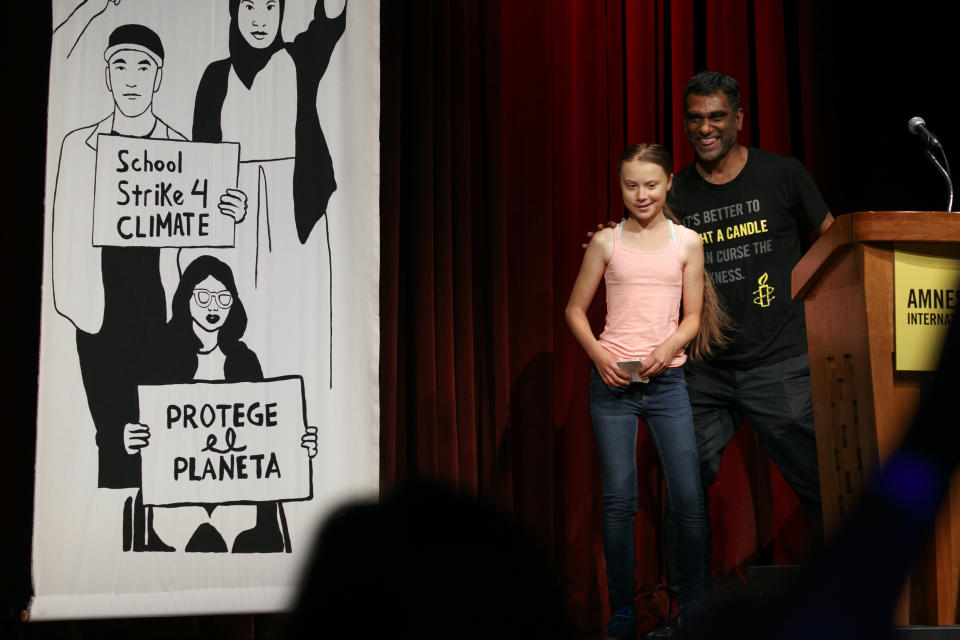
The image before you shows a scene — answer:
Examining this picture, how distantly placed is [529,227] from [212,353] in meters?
1.32

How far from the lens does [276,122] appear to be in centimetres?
339

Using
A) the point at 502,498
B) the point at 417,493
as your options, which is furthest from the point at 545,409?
the point at 417,493

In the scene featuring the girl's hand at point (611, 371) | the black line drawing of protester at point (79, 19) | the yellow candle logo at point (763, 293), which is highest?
the black line drawing of protester at point (79, 19)

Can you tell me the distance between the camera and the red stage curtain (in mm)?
3533

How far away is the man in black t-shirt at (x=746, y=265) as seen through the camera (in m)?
2.99

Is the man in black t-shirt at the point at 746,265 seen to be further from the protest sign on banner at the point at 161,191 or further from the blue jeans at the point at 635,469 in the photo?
the protest sign on banner at the point at 161,191

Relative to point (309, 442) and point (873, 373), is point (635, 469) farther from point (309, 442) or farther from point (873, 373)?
point (309, 442)

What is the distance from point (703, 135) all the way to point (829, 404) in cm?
125

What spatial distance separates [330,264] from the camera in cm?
335

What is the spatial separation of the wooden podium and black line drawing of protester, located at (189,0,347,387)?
1810 millimetres

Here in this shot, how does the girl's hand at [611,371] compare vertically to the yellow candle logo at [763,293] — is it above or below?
below

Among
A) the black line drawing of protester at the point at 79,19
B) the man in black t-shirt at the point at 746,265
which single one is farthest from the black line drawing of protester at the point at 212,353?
the man in black t-shirt at the point at 746,265

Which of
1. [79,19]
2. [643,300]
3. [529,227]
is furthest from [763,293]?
[79,19]

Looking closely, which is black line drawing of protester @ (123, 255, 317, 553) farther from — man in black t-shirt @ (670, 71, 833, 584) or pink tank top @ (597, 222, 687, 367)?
man in black t-shirt @ (670, 71, 833, 584)
